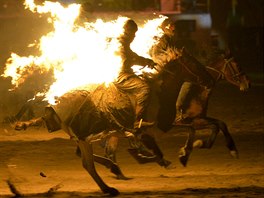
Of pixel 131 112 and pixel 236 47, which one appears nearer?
pixel 131 112

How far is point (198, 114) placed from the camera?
39.1 feet

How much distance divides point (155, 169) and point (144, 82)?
2.22 m

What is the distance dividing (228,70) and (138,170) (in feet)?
7.79

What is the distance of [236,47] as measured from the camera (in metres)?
50.3

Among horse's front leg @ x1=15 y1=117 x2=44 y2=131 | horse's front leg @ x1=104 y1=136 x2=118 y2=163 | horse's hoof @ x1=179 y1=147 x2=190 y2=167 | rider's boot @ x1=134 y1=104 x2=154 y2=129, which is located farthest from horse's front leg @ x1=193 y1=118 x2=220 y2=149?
horse's front leg @ x1=15 y1=117 x2=44 y2=131

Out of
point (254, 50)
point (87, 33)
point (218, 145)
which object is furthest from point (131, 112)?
point (254, 50)

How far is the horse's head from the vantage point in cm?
1215

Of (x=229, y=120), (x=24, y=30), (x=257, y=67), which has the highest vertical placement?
(x=24, y=30)

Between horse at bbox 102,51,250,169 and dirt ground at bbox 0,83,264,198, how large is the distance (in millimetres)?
327

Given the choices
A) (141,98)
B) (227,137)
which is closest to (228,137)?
(227,137)

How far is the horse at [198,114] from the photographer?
11484 mm

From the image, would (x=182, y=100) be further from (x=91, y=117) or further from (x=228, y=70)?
(x=91, y=117)

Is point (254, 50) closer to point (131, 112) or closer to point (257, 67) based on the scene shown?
point (257, 67)

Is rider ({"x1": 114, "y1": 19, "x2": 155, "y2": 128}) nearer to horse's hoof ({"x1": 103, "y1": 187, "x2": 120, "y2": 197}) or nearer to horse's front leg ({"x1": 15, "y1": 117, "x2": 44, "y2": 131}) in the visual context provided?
horse's front leg ({"x1": 15, "y1": 117, "x2": 44, "y2": 131})
